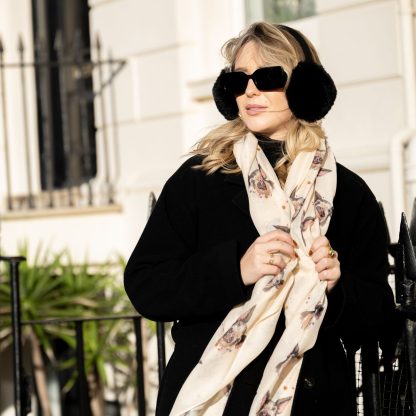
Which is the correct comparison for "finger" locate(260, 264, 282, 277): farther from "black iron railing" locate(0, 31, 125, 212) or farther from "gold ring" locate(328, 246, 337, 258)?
→ "black iron railing" locate(0, 31, 125, 212)

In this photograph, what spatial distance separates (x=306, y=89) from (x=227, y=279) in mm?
519

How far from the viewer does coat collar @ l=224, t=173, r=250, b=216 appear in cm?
257

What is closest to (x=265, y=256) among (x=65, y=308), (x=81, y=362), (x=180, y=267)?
(x=180, y=267)

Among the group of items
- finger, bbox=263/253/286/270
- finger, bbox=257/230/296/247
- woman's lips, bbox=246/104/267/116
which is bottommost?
finger, bbox=263/253/286/270

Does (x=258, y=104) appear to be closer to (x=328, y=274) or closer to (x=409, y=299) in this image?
(x=328, y=274)

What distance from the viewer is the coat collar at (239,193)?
257cm

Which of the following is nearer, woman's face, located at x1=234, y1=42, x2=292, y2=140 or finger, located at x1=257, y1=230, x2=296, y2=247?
finger, located at x1=257, y1=230, x2=296, y2=247

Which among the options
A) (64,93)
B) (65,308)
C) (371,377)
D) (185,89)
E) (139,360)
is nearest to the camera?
(371,377)

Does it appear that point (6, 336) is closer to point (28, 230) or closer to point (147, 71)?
point (28, 230)

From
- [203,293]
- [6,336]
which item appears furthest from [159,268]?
[6,336]

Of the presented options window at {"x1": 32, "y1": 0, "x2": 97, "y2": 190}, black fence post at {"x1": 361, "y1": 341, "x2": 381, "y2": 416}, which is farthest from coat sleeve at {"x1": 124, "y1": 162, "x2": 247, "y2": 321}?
window at {"x1": 32, "y1": 0, "x2": 97, "y2": 190}

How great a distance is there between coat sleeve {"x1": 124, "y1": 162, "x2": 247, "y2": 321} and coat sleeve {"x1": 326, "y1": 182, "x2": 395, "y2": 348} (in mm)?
246

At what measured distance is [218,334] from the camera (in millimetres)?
2496

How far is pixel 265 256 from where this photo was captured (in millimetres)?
2393
